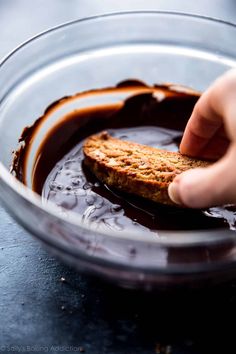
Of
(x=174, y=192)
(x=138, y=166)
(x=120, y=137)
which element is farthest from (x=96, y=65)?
(x=174, y=192)

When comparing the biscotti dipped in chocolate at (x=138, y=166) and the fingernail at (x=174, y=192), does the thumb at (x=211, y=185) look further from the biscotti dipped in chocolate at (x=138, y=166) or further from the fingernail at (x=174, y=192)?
the biscotti dipped in chocolate at (x=138, y=166)

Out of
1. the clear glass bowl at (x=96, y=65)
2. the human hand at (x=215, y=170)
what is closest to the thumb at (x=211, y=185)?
the human hand at (x=215, y=170)

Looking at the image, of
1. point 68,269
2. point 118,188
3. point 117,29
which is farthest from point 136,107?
point 68,269

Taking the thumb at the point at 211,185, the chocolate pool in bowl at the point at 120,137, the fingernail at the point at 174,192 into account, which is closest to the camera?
the thumb at the point at 211,185

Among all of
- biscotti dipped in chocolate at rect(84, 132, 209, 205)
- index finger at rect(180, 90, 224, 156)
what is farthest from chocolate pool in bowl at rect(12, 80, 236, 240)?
index finger at rect(180, 90, 224, 156)

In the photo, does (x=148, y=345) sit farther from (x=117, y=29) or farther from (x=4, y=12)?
(x=4, y=12)
